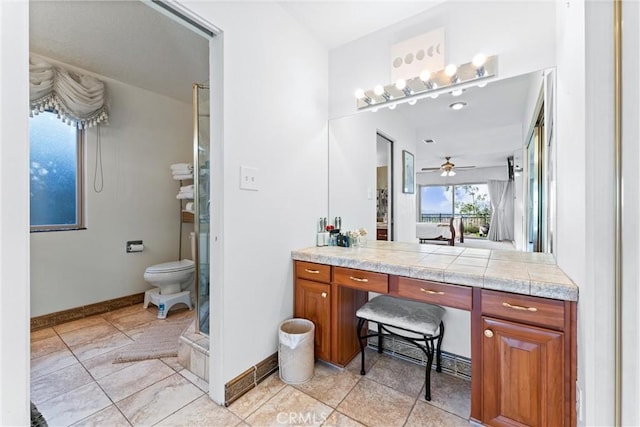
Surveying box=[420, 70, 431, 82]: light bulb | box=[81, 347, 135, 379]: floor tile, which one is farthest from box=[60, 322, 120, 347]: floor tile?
box=[420, 70, 431, 82]: light bulb

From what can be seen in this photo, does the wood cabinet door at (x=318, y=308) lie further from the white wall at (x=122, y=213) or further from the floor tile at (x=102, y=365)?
the white wall at (x=122, y=213)

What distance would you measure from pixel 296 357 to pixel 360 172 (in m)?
1.50

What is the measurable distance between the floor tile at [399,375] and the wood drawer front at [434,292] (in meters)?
0.62

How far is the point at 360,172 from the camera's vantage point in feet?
7.51

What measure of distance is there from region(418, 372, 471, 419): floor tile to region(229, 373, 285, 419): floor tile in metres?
0.86

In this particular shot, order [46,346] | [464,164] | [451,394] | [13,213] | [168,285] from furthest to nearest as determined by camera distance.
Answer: [168,285] < [46,346] < [464,164] < [451,394] < [13,213]

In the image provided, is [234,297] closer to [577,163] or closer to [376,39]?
[577,163]

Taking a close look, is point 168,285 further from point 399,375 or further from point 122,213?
point 399,375

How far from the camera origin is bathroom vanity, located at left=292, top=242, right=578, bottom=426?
108cm

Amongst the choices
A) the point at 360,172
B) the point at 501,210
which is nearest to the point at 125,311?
the point at 360,172

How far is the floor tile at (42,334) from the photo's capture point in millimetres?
2177

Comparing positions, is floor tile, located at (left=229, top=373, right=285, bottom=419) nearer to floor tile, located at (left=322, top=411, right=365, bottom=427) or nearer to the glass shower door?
floor tile, located at (left=322, top=411, right=365, bottom=427)

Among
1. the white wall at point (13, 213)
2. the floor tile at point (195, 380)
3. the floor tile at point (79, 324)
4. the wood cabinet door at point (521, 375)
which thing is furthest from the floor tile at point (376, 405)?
the floor tile at point (79, 324)

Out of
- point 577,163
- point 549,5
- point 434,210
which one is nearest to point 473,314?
point 577,163
